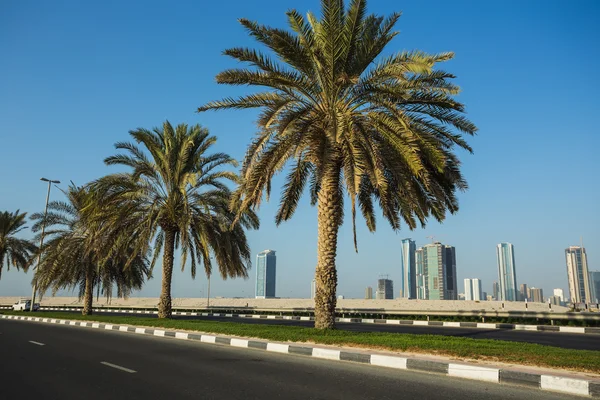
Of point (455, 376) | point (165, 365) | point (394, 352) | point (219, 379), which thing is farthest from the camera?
point (394, 352)

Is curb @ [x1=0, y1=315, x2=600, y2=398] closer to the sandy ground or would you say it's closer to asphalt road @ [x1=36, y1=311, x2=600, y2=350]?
asphalt road @ [x1=36, y1=311, x2=600, y2=350]

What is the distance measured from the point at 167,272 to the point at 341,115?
12661 millimetres

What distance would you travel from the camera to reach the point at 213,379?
21.5ft

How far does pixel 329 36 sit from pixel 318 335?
8074 millimetres

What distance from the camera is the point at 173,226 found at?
815 inches

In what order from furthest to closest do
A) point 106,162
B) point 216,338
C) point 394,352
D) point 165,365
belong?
point 106,162
point 216,338
point 394,352
point 165,365

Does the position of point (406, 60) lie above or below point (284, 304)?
above

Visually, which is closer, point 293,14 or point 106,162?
point 293,14

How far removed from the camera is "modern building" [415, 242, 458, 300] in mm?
159875

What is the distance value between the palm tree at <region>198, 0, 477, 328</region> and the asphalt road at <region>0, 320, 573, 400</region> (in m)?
4.87

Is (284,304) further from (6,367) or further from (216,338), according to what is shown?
(6,367)

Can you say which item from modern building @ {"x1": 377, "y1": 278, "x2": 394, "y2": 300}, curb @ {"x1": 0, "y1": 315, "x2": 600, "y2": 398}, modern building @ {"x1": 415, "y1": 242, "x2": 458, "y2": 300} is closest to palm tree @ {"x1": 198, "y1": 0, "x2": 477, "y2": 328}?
curb @ {"x1": 0, "y1": 315, "x2": 600, "y2": 398}

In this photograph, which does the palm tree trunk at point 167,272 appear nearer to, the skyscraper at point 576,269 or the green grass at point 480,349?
the green grass at point 480,349

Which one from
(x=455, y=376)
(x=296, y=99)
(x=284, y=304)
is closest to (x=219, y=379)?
(x=455, y=376)
